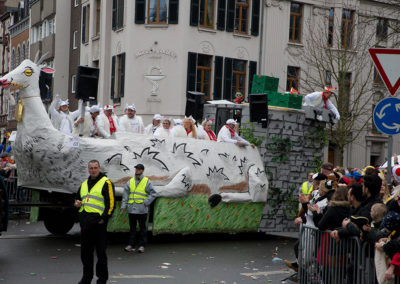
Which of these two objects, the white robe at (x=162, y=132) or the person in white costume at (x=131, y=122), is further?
the person in white costume at (x=131, y=122)

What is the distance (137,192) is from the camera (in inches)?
534

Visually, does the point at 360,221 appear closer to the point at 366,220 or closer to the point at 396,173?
the point at 366,220

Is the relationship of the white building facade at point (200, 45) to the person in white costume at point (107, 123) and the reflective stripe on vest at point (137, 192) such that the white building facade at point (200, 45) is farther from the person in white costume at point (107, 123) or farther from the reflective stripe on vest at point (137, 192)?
the reflective stripe on vest at point (137, 192)

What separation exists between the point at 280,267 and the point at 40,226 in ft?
24.8

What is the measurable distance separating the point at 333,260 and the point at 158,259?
4.44 m

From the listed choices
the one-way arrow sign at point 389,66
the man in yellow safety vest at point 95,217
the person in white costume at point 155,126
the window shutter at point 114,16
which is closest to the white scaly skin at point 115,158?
the person in white costume at point 155,126

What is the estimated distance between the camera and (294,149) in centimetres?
1642

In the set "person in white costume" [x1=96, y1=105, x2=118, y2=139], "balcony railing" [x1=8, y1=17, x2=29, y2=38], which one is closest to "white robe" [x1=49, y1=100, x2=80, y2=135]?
"person in white costume" [x1=96, y1=105, x2=118, y2=139]

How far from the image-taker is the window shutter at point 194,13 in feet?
103

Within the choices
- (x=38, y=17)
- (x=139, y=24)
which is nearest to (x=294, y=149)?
(x=139, y=24)

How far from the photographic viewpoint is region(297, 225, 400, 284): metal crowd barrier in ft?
26.0

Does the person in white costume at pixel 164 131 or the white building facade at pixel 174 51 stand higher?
the white building facade at pixel 174 51

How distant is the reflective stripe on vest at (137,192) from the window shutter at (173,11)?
1848cm

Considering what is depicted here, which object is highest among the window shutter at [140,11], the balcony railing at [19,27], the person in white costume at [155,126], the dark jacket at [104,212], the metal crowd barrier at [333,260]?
the balcony railing at [19,27]
